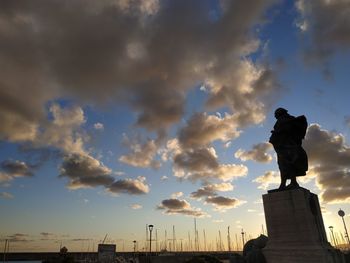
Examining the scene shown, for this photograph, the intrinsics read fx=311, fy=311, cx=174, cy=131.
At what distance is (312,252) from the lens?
12.9 meters

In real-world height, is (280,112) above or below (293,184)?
above

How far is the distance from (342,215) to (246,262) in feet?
116

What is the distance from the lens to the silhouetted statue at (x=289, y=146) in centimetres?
1501

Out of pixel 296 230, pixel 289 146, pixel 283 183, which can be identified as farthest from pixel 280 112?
pixel 296 230

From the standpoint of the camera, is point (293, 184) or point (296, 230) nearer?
point (296, 230)

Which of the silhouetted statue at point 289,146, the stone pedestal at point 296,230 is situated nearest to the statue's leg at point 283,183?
the silhouetted statue at point 289,146

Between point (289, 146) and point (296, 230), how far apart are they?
4.01m

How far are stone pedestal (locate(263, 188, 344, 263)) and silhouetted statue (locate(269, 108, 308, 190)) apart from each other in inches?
31.1

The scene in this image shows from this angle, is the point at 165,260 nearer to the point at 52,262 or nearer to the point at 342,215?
the point at 52,262

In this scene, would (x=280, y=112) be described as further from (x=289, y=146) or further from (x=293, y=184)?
(x=293, y=184)

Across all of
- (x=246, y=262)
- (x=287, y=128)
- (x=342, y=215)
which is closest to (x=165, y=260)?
(x=246, y=262)

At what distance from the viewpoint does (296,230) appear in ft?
44.9

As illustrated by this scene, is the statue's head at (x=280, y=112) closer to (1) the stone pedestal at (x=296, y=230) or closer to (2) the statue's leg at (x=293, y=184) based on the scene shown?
(2) the statue's leg at (x=293, y=184)

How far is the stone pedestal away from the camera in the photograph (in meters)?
13.1
